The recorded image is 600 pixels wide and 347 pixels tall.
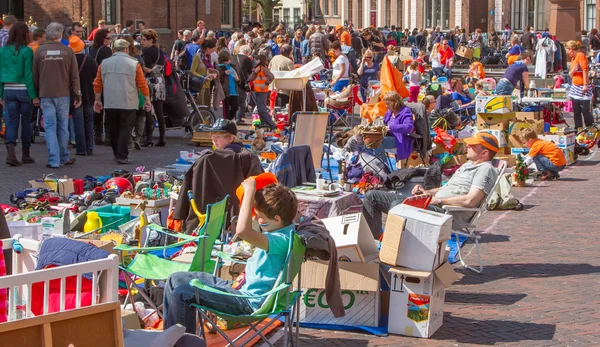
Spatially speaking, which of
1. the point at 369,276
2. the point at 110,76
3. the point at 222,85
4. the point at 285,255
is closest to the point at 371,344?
the point at 369,276

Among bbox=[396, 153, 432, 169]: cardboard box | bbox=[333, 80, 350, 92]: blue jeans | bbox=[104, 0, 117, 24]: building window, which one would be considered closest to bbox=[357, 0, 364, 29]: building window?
bbox=[104, 0, 117, 24]: building window

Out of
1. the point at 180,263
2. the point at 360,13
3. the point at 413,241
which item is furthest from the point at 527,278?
the point at 360,13

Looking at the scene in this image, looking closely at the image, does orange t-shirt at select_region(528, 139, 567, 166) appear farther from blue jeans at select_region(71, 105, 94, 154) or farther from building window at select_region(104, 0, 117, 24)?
building window at select_region(104, 0, 117, 24)

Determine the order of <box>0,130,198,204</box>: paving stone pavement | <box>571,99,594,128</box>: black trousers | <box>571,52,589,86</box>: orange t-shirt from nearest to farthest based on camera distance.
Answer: <box>0,130,198,204</box>: paving stone pavement
<box>571,52,589,86</box>: orange t-shirt
<box>571,99,594,128</box>: black trousers

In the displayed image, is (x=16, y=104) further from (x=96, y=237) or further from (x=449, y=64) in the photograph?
(x=449, y=64)

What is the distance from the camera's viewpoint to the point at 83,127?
46.8 ft

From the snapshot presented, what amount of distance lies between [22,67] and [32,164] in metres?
1.35

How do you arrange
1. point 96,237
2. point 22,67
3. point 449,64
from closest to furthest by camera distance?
1. point 96,237
2. point 22,67
3. point 449,64

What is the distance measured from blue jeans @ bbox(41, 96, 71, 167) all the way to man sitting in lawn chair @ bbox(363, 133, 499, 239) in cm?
560

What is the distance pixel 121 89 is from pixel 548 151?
18.6 feet

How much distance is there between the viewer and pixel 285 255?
5906 mm

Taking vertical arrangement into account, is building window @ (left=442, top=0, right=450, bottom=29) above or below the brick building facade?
above

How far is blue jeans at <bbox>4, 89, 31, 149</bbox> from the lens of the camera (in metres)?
13.1

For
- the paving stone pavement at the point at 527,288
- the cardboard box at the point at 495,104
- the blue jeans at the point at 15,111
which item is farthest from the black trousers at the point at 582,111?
the blue jeans at the point at 15,111
